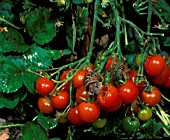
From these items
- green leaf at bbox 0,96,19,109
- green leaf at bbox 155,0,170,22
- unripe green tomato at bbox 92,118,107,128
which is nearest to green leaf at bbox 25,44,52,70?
green leaf at bbox 0,96,19,109

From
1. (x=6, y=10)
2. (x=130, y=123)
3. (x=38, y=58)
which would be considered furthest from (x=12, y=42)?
(x=130, y=123)

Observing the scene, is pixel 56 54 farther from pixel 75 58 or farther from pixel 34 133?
pixel 34 133

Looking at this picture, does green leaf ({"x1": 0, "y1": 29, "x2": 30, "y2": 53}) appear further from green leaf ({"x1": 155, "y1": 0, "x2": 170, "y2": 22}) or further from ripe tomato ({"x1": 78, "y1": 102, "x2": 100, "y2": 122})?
green leaf ({"x1": 155, "y1": 0, "x2": 170, "y2": 22})

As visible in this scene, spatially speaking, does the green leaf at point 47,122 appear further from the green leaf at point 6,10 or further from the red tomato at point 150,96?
the green leaf at point 6,10

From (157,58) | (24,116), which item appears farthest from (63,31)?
(157,58)

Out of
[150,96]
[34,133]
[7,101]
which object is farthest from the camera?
[7,101]

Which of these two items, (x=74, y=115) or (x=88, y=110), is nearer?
(x=88, y=110)

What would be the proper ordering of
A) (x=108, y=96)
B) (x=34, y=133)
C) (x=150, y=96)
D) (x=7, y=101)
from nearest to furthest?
(x=108, y=96) → (x=150, y=96) → (x=34, y=133) → (x=7, y=101)

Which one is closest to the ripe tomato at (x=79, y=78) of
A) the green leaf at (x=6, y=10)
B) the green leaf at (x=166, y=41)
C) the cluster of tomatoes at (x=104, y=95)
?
the cluster of tomatoes at (x=104, y=95)
